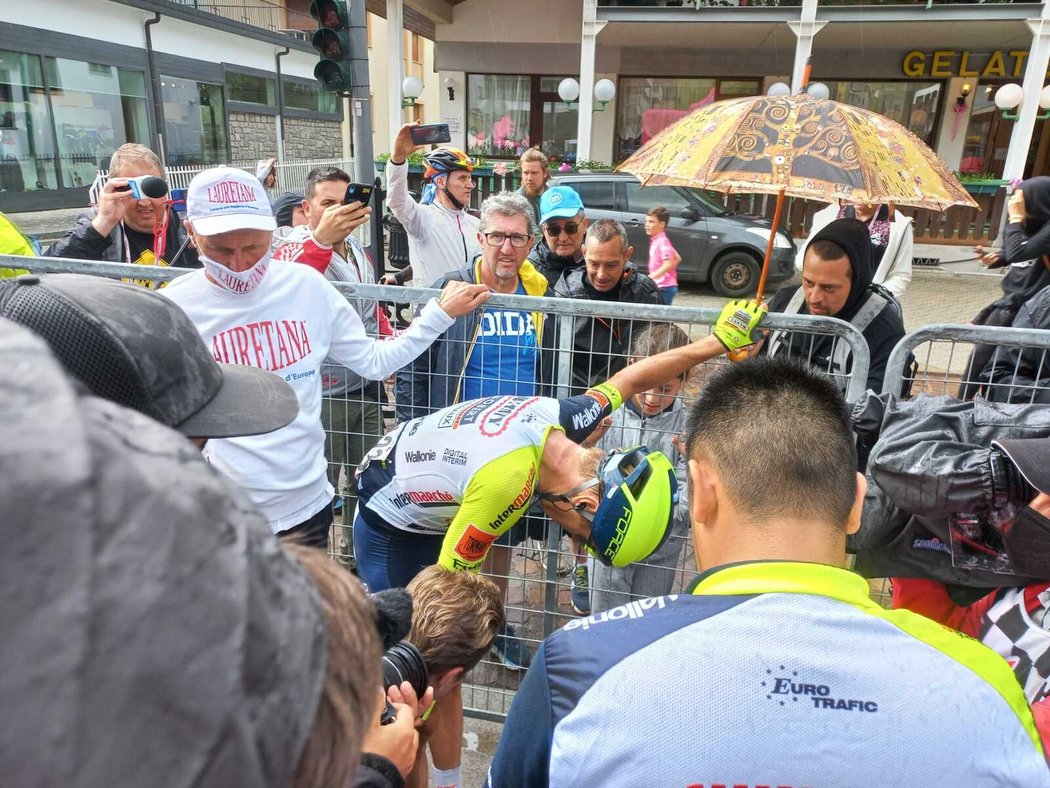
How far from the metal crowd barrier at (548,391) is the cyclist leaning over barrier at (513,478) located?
0.18 metres

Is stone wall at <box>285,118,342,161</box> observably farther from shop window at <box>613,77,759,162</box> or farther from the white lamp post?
shop window at <box>613,77,759,162</box>

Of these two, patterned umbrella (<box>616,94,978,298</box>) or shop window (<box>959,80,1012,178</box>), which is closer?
patterned umbrella (<box>616,94,978,298</box>)

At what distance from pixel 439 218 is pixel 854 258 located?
3.04 meters

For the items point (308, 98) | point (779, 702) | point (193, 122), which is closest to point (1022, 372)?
point (779, 702)

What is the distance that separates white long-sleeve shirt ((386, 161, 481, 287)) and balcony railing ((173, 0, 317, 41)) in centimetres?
2224

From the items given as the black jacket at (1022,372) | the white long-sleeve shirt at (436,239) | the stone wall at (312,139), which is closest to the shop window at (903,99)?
the white long-sleeve shirt at (436,239)

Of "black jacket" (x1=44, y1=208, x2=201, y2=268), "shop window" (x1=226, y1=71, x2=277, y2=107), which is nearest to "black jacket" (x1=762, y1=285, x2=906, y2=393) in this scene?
"black jacket" (x1=44, y1=208, x2=201, y2=268)

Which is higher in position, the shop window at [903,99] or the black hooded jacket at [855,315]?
the shop window at [903,99]

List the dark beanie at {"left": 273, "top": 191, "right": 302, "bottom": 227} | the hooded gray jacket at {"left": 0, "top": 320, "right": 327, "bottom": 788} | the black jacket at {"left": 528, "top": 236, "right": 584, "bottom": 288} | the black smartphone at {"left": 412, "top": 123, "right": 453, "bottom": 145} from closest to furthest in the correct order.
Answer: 1. the hooded gray jacket at {"left": 0, "top": 320, "right": 327, "bottom": 788}
2. the black smartphone at {"left": 412, "top": 123, "right": 453, "bottom": 145}
3. the black jacket at {"left": 528, "top": 236, "right": 584, "bottom": 288}
4. the dark beanie at {"left": 273, "top": 191, "right": 302, "bottom": 227}

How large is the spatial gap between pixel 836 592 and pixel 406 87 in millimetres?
16135

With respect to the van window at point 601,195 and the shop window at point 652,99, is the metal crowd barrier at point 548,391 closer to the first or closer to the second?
the van window at point 601,195

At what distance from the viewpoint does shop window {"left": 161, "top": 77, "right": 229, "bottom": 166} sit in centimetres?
2250

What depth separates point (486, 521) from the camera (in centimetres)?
238

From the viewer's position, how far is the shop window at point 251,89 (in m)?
25.2
